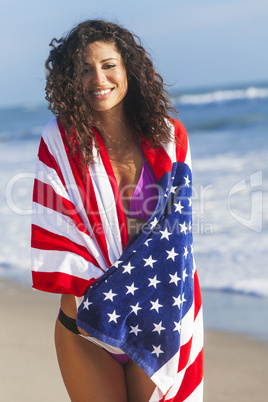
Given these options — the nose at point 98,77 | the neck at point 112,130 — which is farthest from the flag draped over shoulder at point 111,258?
the nose at point 98,77

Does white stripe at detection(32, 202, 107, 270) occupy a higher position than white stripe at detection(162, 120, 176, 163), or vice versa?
white stripe at detection(162, 120, 176, 163)

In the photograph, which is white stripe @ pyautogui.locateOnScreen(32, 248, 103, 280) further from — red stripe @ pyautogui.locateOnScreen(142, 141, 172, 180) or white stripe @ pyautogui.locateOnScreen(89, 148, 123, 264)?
red stripe @ pyautogui.locateOnScreen(142, 141, 172, 180)

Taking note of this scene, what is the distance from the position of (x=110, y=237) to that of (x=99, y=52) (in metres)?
0.76

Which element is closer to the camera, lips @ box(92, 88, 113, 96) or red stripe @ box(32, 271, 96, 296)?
red stripe @ box(32, 271, 96, 296)

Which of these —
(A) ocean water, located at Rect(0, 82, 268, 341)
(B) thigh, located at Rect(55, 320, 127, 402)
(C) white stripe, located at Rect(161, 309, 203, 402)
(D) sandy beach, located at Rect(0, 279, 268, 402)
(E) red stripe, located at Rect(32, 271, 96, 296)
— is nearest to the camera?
(E) red stripe, located at Rect(32, 271, 96, 296)

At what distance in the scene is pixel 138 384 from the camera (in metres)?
2.30

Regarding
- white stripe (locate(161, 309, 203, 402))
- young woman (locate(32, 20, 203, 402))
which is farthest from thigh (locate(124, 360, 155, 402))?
white stripe (locate(161, 309, 203, 402))

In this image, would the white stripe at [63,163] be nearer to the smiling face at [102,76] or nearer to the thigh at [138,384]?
the smiling face at [102,76]

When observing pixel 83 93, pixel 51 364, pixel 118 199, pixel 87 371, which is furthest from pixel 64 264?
pixel 51 364

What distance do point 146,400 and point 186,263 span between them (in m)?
0.58

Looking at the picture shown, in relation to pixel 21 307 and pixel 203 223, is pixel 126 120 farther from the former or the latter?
pixel 203 223

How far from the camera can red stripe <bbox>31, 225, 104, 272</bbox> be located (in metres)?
2.20

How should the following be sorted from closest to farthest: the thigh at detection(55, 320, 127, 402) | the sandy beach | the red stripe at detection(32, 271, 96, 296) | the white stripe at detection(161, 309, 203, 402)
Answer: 1. the red stripe at detection(32, 271, 96, 296)
2. the thigh at detection(55, 320, 127, 402)
3. the white stripe at detection(161, 309, 203, 402)
4. the sandy beach

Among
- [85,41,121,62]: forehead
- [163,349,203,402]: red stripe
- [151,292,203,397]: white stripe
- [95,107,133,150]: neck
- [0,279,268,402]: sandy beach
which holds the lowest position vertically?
[0,279,268,402]: sandy beach
